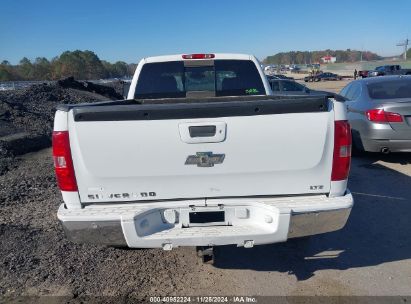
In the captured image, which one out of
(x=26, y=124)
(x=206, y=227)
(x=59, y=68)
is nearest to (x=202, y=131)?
(x=206, y=227)

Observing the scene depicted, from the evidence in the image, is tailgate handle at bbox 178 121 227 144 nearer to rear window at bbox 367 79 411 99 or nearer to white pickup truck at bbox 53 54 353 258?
white pickup truck at bbox 53 54 353 258

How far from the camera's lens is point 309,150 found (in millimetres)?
3123

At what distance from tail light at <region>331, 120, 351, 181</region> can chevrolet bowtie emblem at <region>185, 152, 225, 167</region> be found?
902 mm

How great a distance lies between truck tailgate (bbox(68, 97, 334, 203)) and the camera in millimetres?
3033

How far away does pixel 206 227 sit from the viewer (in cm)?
321

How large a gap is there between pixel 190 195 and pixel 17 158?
298 inches

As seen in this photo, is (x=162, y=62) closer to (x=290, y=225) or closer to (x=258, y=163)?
(x=258, y=163)

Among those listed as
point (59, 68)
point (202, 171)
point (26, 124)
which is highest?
point (202, 171)

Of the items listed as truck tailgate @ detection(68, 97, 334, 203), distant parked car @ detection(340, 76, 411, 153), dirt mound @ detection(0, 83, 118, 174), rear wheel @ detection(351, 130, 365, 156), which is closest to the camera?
truck tailgate @ detection(68, 97, 334, 203)

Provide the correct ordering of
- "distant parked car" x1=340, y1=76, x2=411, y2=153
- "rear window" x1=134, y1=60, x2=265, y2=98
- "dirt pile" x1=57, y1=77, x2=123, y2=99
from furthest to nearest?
"dirt pile" x1=57, y1=77, x2=123, y2=99 < "distant parked car" x1=340, y1=76, x2=411, y2=153 < "rear window" x1=134, y1=60, x2=265, y2=98

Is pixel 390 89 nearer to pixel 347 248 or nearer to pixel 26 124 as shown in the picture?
pixel 347 248

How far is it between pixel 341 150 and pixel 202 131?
1.12 meters

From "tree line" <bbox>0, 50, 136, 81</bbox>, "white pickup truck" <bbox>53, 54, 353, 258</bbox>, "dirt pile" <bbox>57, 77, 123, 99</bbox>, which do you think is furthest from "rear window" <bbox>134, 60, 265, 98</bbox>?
"tree line" <bbox>0, 50, 136, 81</bbox>

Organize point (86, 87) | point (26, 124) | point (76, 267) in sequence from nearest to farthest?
1. point (76, 267)
2. point (26, 124)
3. point (86, 87)
